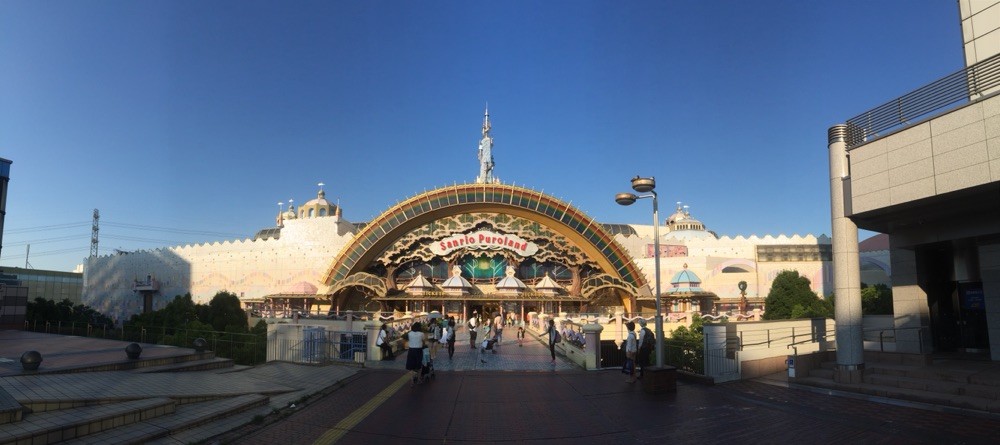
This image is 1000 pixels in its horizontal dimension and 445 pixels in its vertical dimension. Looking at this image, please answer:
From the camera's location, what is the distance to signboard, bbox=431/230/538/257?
51.4 meters

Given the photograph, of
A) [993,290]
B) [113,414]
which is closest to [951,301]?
[993,290]

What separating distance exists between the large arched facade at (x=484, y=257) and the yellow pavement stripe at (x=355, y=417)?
3438 cm

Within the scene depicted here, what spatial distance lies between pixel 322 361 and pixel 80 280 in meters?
81.6

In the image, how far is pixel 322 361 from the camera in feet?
65.7

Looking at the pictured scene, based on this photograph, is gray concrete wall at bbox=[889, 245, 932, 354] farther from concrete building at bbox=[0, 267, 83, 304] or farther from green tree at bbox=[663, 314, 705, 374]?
concrete building at bbox=[0, 267, 83, 304]

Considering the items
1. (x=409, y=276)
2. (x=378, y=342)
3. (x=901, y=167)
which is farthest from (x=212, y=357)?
(x=409, y=276)

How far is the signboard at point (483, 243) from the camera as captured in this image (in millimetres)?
51375

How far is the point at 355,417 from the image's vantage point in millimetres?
11172

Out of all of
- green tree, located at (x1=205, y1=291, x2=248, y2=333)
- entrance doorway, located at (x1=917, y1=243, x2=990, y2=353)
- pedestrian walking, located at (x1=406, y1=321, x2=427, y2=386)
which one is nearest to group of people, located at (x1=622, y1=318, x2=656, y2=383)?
pedestrian walking, located at (x1=406, y1=321, x2=427, y2=386)

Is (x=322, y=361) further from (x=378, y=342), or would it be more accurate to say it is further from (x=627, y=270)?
(x=627, y=270)

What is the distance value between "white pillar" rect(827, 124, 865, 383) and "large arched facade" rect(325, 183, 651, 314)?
34.4 meters

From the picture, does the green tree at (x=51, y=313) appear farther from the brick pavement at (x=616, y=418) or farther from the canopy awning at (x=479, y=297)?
the brick pavement at (x=616, y=418)

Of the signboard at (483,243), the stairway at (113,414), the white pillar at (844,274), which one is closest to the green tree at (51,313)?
the signboard at (483,243)

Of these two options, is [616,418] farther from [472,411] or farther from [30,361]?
[30,361]
